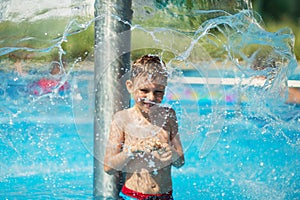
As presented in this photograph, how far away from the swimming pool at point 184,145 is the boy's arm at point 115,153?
0.59 feet

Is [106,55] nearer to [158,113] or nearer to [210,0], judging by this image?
[158,113]

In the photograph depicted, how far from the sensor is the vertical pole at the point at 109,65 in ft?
7.82

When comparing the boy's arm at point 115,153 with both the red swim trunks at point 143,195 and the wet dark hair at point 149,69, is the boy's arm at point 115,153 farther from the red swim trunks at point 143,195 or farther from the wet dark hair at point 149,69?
the wet dark hair at point 149,69

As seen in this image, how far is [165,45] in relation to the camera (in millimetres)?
2809

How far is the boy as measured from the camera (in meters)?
2.15

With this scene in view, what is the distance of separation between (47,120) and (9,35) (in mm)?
772

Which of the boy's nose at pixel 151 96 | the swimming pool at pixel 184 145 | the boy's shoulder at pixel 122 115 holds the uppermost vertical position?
the boy's nose at pixel 151 96

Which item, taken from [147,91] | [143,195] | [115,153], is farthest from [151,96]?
[143,195]

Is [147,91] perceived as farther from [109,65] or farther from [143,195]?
[143,195]

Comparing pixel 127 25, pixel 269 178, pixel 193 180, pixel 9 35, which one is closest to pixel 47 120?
pixel 9 35

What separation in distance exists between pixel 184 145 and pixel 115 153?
0.33 metres

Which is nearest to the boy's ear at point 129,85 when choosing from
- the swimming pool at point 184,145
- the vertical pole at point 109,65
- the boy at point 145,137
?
the boy at point 145,137

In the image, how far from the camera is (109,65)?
7.82 ft

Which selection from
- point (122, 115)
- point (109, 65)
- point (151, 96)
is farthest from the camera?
point (109, 65)
